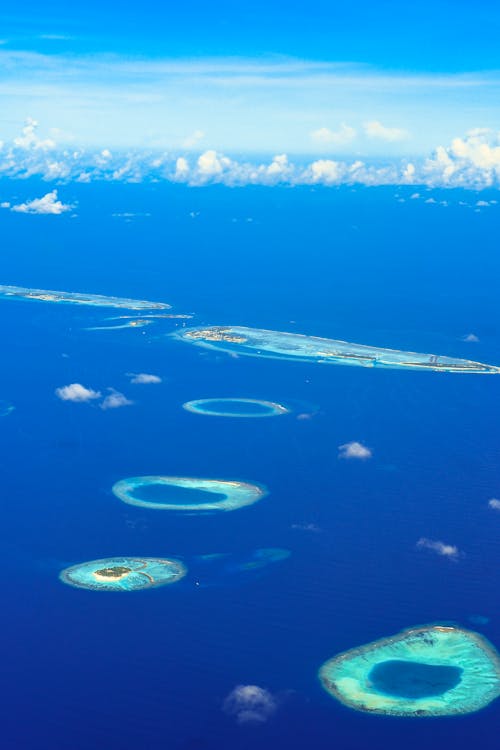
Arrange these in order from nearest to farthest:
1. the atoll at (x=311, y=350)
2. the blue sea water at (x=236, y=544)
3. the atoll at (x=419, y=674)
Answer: the blue sea water at (x=236, y=544)
the atoll at (x=419, y=674)
the atoll at (x=311, y=350)

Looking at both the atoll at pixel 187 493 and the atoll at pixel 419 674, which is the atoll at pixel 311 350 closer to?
the atoll at pixel 187 493

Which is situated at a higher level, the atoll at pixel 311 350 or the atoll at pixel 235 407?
the atoll at pixel 311 350

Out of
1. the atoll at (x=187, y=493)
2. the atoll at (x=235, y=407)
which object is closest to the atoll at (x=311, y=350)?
the atoll at (x=235, y=407)

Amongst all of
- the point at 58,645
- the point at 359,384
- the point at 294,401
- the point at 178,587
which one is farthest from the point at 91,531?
the point at 359,384

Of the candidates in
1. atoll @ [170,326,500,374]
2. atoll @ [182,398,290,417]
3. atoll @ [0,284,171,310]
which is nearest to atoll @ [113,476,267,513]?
atoll @ [182,398,290,417]

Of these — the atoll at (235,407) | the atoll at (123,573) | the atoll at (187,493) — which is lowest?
the atoll at (123,573)

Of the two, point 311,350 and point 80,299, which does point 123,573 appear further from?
point 80,299

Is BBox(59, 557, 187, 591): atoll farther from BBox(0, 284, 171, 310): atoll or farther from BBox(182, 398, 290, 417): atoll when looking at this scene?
BBox(0, 284, 171, 310): atoll
